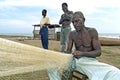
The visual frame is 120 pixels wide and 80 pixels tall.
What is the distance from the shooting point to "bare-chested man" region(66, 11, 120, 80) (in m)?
5.22

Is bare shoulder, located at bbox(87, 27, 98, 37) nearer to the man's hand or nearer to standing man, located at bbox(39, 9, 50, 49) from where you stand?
the man's hand

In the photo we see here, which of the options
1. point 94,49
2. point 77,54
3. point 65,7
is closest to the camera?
point 77,54

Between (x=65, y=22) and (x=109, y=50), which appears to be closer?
(x=65, y=22)

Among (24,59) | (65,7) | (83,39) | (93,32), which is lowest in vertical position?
(24,59)

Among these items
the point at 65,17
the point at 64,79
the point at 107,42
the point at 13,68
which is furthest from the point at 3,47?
the point at 107,42

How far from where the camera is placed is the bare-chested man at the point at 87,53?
5.22 meters

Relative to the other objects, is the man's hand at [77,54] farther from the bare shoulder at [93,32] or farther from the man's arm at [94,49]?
the bare shoulder at [93,32]

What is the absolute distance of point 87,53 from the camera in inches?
219

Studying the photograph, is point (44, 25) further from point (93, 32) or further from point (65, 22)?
point (93, 32)

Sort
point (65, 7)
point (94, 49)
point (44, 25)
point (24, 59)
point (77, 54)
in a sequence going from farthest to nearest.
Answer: point (44, 25) < point (65, 7) < point (94, 49) < point (77, 54) < point (24, 59)

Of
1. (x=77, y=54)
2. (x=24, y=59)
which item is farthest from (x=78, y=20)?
(x=24, y=59)

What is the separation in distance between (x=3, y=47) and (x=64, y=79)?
1190 millimetres

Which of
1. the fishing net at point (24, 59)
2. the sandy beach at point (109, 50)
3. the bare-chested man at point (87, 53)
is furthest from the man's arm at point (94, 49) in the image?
the sandy beach at point (109, 50)

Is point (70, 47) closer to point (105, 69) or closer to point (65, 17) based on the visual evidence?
point (105, 69)
